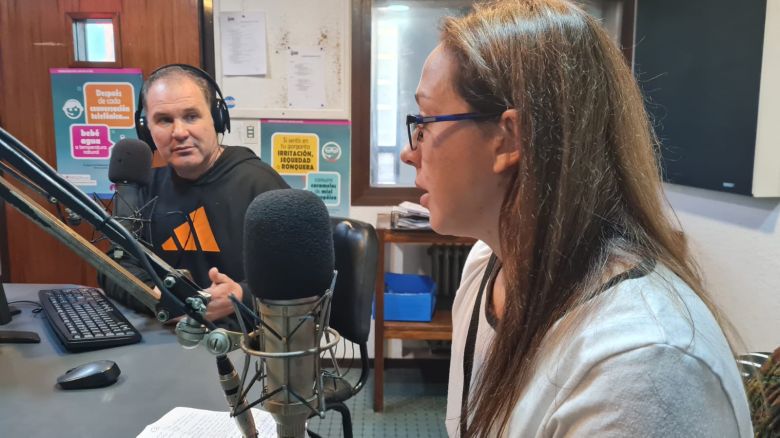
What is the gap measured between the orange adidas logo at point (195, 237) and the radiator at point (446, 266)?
1.33m

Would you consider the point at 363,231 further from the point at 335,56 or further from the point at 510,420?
the point at 335,56

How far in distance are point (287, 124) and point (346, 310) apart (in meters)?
1.47

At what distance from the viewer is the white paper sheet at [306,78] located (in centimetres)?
271

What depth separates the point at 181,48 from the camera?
267cm

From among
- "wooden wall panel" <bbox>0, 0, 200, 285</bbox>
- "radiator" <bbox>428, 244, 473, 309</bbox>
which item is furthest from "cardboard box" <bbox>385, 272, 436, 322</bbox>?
"wooden wall panel" <bbox>0, 0, 200, 285</bbox>

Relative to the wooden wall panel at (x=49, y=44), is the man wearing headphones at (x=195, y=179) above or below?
below

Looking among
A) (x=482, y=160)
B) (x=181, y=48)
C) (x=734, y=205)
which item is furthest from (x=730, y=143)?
(x=181, y=48)

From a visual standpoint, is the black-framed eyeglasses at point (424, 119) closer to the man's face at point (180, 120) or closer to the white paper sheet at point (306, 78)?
the man's face at point (180, 120)

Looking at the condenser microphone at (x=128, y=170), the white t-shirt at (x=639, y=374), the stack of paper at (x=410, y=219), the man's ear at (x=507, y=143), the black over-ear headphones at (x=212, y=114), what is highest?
the black over-ear headphones at (x=212, y=114)

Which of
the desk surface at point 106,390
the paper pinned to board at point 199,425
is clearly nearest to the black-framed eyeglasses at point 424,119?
the paper pinned to board at point 199,425

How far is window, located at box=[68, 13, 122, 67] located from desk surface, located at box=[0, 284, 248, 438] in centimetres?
176

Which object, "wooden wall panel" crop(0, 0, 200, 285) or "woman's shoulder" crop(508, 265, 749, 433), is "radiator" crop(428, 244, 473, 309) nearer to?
"wooden wall panel" crop(0, 0, 200, 285)

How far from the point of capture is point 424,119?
0.79 m

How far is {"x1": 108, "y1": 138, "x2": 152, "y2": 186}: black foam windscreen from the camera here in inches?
63.1
